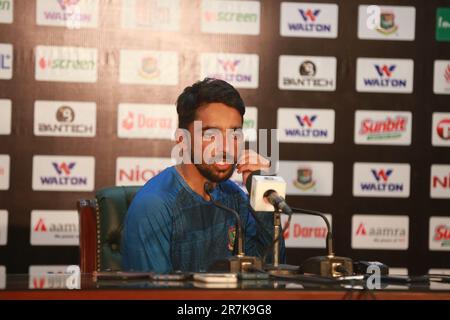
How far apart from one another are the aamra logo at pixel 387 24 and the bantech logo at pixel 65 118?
1800 millimetres

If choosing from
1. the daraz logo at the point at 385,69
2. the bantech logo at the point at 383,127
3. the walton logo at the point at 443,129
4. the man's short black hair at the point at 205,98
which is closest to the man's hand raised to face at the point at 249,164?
the man's short black hair at the point at 205,98

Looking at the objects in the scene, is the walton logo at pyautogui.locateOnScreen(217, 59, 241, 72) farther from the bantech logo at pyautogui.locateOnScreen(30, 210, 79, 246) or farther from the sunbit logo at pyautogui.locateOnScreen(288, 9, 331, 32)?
the bantech logo at pyautogui.locateOnScreen(30, 210, 79, 246)

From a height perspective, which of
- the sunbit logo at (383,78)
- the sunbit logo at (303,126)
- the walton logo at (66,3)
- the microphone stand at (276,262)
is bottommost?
the microphone stand at (276,262)

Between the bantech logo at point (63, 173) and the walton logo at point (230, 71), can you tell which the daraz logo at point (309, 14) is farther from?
the bantech logo at point (63, 173)

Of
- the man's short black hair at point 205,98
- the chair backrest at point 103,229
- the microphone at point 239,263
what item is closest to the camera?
the microphone at point 239,263

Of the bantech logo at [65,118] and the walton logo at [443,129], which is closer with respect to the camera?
the bantech logo at [65,118]

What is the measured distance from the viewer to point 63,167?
453 cm

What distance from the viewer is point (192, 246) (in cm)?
276

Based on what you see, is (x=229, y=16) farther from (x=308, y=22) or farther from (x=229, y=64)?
(x=308, y=22)

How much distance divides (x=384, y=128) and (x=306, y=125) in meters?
0.48

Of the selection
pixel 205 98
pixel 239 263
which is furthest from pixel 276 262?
pixel 205 98

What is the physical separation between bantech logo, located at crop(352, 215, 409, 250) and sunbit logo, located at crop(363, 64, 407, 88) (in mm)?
805

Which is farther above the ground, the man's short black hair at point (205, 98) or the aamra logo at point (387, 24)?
the aamra logo at point (387, 24)

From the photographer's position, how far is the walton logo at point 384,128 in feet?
15.5
